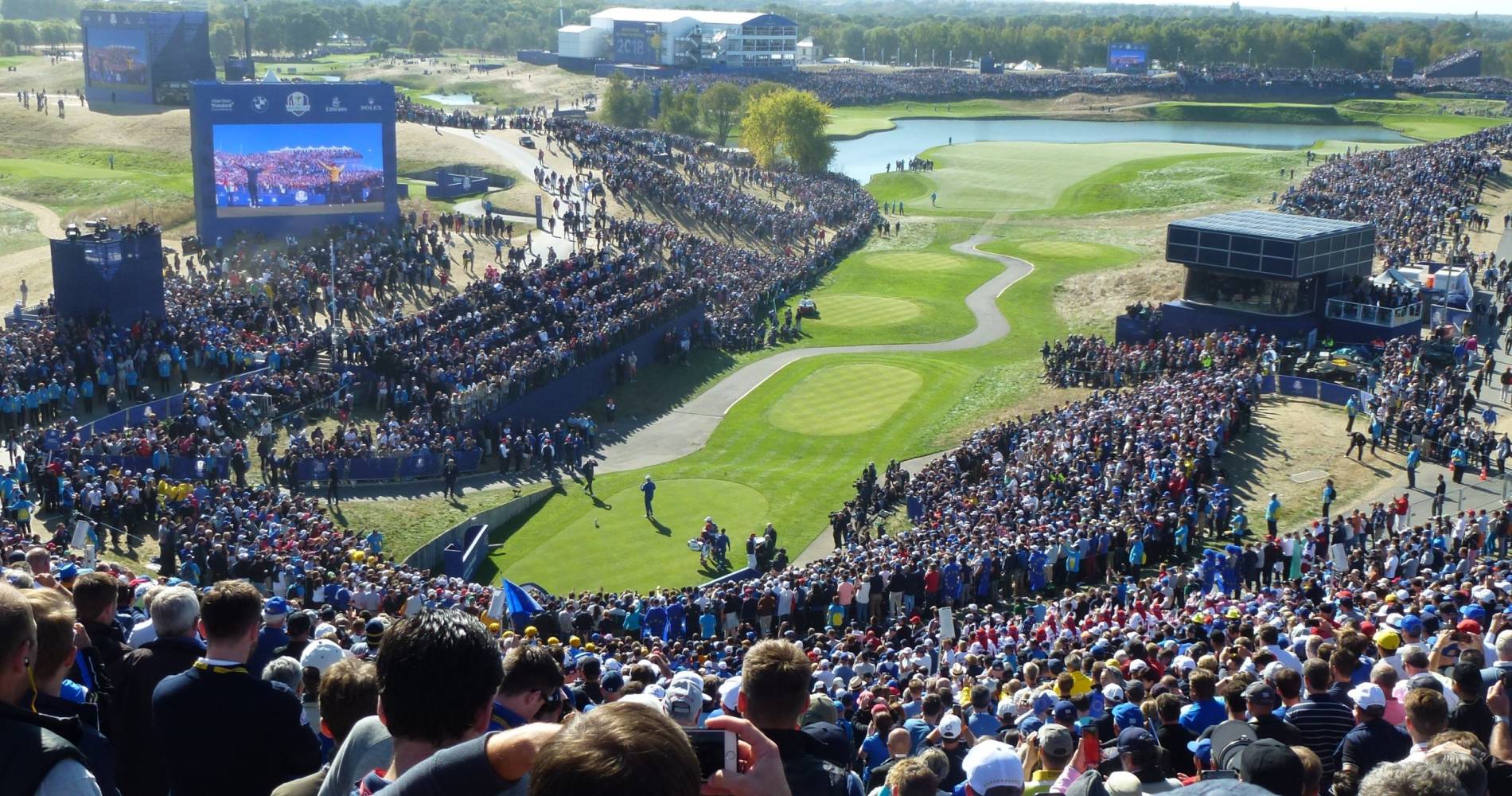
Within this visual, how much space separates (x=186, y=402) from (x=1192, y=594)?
27482 millimetres

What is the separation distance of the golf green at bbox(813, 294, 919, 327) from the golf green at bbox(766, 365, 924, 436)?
302 inches

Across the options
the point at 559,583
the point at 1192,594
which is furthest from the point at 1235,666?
the point at 559,583

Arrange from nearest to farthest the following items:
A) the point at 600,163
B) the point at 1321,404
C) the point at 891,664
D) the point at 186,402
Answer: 1. the point at 891,664
2. the point at 186,402
3. the point at 1321,404
4. the point at 600,163

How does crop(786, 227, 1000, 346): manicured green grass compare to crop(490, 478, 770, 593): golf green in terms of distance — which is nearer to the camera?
crop(490, 478, 770, 593): golf green

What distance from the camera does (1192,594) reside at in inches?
1099

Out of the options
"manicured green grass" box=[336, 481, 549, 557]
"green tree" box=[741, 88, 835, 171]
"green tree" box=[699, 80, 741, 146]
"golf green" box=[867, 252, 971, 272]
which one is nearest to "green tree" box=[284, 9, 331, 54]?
"green tree" box=[699, 80, 741, 146]

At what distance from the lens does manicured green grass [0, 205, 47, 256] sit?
64500 mm

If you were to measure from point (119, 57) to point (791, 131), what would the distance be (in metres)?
43.9

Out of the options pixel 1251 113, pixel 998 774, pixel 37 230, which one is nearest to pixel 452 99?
pixel 1251 113

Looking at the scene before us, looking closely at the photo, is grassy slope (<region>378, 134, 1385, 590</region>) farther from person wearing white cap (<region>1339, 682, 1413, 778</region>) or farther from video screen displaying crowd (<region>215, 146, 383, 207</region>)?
person wearing white cap (<region>1339, 682, 1413, 778</region>)

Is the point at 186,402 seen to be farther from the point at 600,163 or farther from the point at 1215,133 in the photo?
the point at 1215,133

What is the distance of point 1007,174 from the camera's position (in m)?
114

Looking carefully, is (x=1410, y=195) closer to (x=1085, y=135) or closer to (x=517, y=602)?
(x=517, y=602)

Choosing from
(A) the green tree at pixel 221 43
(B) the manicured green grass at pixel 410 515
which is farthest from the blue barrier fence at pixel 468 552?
(A) the green tree at pixel 221 43
